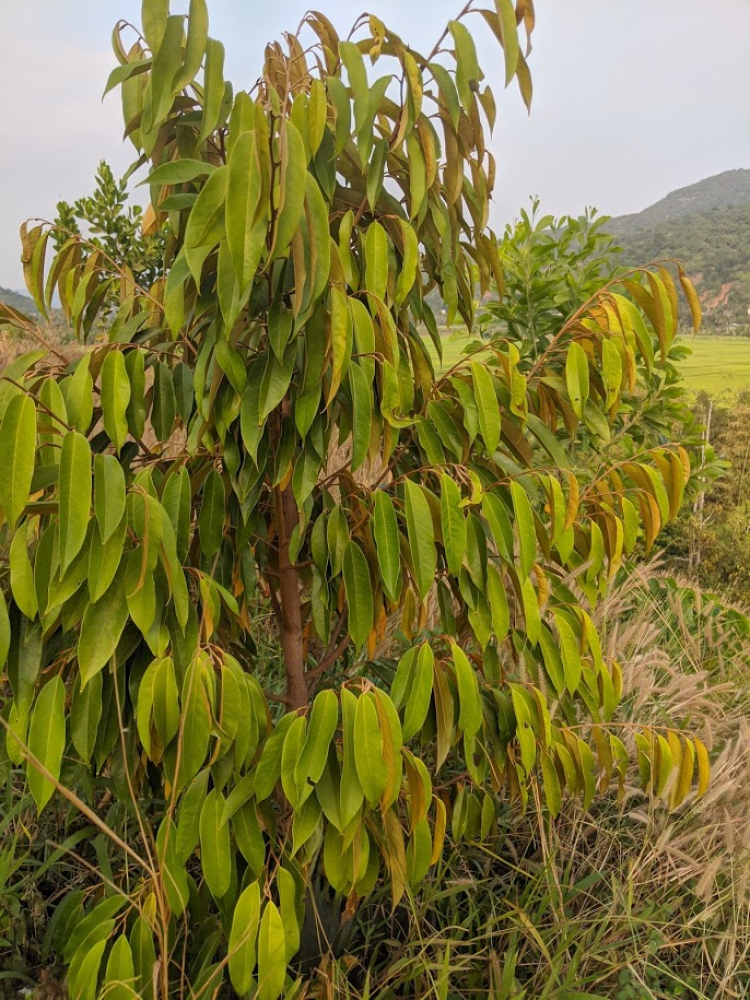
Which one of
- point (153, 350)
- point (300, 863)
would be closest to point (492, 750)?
point (300, 863)

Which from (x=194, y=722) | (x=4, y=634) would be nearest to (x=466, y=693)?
(x=194, y=722)

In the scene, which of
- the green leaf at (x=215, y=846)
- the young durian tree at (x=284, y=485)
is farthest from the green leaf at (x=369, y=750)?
the green leaf at (x=215, y=846)

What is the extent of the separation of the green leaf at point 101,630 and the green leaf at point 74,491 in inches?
4.8

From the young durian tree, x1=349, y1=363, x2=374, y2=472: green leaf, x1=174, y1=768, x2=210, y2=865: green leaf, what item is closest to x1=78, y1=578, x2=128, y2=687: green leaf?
the young durian tree

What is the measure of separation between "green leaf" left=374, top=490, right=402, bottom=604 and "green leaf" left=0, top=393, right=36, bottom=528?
0.39 meters

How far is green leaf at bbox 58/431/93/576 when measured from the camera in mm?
681

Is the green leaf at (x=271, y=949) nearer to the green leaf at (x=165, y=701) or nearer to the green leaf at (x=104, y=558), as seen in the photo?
the green leaf at (x=165, y=701)

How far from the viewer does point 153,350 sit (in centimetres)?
94

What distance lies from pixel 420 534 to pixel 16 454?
0.46m

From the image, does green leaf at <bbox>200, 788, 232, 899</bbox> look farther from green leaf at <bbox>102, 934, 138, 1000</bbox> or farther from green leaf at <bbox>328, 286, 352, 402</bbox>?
green leaf at <bbox>328, 286, 352, 402</bbox>

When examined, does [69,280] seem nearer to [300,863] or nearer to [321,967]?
[300,863]

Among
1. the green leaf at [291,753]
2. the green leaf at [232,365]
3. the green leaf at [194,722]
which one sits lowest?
the green leaf at [291,753]

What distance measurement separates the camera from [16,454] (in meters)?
0.67

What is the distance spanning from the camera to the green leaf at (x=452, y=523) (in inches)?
33.0
